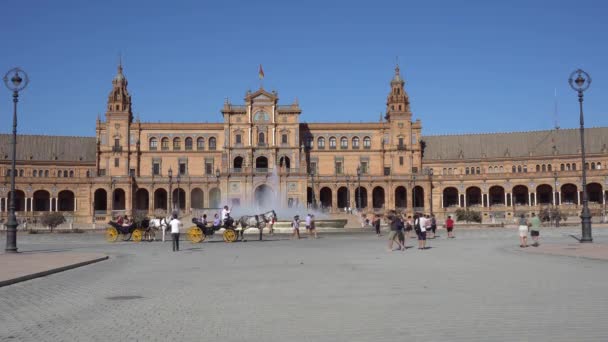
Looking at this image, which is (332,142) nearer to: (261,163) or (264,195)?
(261,163)

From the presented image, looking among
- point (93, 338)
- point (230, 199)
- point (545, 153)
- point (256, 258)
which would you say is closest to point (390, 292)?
point (93, 338)

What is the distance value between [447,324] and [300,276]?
7912mm

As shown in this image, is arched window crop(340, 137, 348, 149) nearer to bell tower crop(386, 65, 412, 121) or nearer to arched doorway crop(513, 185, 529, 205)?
bell tower crop(386, 65, 412, 121)

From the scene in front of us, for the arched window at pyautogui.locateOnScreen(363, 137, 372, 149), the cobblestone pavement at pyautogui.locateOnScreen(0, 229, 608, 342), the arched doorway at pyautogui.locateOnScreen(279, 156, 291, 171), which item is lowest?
the cobblestone pavement at pyautogui.locateOnScreen(0, 229, 608, 342)

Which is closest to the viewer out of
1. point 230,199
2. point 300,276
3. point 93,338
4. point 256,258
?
point 93,338

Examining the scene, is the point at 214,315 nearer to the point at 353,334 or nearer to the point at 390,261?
the point at 353,334

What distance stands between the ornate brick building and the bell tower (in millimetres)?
179

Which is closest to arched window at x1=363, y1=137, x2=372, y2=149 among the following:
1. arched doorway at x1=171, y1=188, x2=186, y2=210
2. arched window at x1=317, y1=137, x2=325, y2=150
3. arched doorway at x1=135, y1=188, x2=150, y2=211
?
arched window at x1=317, y1=137, x2=325, y2=150

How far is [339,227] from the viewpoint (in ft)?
188

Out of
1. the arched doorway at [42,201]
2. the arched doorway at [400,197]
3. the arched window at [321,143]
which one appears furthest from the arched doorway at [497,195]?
the arched doorway at [42,201]

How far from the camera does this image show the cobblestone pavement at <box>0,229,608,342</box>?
9672 mm

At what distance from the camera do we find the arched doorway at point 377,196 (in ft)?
337

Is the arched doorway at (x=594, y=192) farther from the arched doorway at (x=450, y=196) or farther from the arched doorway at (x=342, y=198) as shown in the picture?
the arched doorway at (x=342, y=198)

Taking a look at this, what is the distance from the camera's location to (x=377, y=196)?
10412cm
